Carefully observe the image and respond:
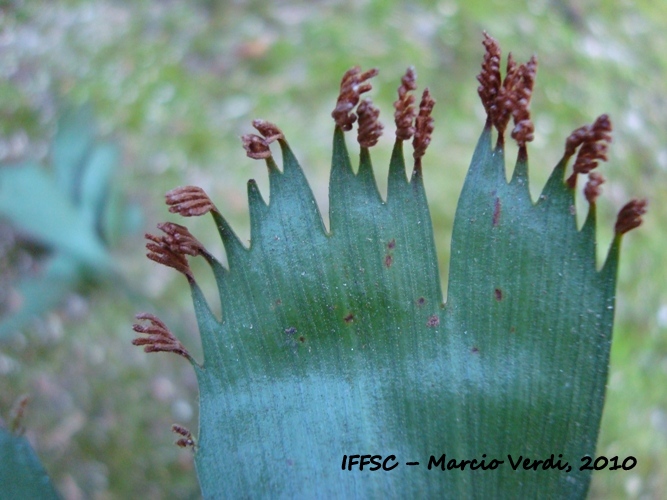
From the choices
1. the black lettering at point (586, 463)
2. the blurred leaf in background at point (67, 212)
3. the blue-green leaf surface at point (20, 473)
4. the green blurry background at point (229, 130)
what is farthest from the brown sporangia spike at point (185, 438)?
the blurred leaf in background at point (67, 212)

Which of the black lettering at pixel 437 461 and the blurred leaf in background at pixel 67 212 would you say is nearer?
the black lettering at pixel 437 461

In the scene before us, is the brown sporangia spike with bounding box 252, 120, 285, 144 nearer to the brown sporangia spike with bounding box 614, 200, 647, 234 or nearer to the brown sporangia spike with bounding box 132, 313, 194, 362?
the brown sporangia spike with bounding box 132, 313, 194, 362

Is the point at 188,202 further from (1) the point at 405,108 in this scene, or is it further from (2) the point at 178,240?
(1) the point at 405,108

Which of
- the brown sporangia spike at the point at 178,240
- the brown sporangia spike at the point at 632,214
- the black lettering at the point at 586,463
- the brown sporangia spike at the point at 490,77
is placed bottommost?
the black lettering at the point at 586,463

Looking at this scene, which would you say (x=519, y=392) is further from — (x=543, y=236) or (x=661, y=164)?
(x=661, y=164)

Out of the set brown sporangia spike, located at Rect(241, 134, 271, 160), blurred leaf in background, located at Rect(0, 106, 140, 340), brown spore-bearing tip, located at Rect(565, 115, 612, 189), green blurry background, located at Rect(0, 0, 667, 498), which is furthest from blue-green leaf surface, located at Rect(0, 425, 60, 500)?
blurred leaf in background, located at Rect(0, 106, 140, 340)

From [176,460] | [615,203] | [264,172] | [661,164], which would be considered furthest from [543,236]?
[661,164]

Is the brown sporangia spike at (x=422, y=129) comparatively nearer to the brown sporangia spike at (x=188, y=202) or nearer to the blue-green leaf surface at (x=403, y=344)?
the blue-green leaf surface at (x=403, y=344)

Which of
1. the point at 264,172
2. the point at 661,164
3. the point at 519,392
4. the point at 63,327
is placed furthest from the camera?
the point at 661,164
